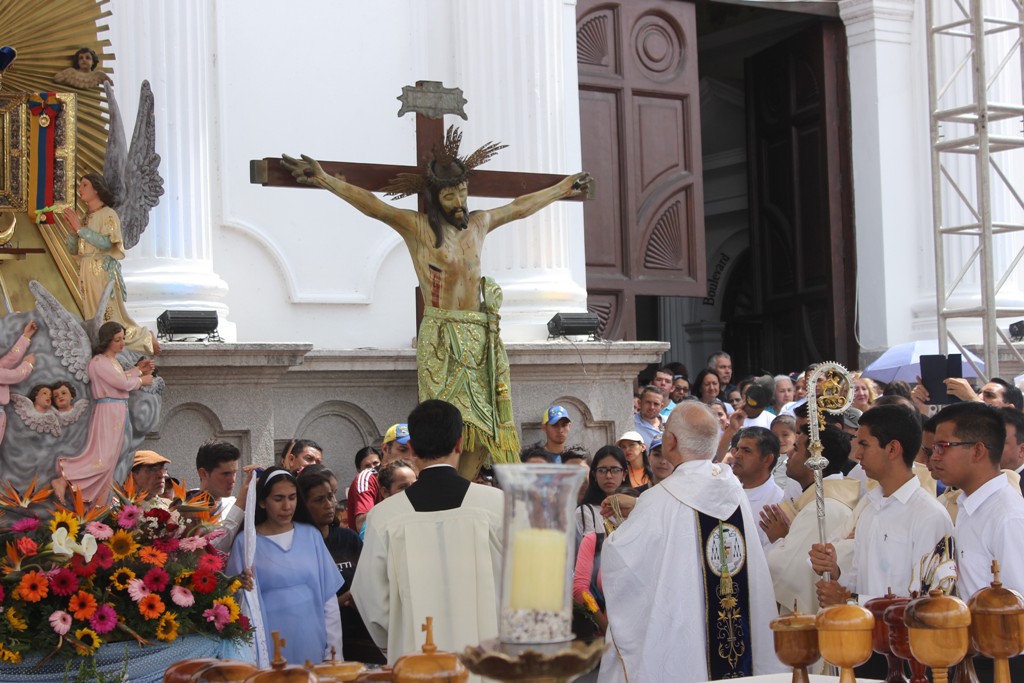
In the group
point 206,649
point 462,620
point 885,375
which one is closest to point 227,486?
point 206,649

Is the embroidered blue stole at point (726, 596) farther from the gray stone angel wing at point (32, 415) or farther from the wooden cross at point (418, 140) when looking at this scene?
the wooden cross at point (418, 140)

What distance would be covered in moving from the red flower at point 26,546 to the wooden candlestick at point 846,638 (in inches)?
106

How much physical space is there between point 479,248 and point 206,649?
3.30 metres

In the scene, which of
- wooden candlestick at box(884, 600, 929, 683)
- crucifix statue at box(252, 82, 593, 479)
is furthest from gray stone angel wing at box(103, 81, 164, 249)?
wooden candlestick at box(884, 600, 929, 683)

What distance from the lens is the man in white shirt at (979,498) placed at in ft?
13.4

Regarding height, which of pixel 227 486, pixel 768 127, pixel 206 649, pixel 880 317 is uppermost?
pixel 768 127

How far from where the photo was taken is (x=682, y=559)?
15.8 feet

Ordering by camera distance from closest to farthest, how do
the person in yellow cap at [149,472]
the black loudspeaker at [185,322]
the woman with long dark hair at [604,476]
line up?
1. the person in yellow cap at [149,472]
2. the woman with long dark hair at [604,476]
3. the black loudspeaker at [185,322]

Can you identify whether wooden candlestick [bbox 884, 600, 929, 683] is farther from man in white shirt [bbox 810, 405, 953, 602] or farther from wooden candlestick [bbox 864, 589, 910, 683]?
man in white shirt [bbox 810, 405, 953, 602]

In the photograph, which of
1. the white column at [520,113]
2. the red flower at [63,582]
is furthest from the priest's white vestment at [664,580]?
the white column at [520,113]

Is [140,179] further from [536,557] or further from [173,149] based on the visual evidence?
[536,557]

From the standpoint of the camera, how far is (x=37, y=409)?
6.04 metres

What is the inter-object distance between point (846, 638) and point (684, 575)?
2028 mm

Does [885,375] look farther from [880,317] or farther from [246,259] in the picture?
[246,259]
